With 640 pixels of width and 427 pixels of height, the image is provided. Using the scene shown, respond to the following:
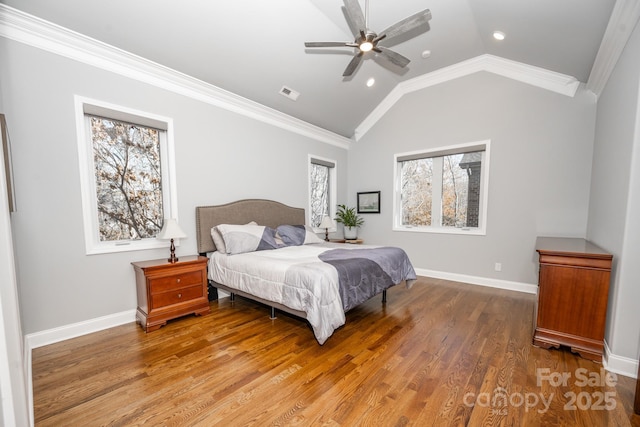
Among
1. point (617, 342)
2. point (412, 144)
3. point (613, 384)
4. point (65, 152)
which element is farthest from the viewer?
point (412, 144)

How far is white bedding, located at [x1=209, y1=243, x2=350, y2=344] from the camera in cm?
214

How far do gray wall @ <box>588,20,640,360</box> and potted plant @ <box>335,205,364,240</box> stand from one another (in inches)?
135

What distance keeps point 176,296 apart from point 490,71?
5192 mm

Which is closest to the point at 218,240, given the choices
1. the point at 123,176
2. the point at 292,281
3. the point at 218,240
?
the point at 218,240

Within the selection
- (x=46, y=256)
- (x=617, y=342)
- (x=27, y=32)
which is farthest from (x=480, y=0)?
(x=46, y=256)

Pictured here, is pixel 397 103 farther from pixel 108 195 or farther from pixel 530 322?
Result: pixel 108 195

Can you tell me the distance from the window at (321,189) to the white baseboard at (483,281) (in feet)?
6.98

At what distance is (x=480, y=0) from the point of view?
2.57 m

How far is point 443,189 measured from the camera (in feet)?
14.7

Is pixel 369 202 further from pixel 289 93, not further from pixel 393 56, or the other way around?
pixel 393 56

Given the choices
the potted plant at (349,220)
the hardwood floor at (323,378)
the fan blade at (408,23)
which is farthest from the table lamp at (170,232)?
the potted plant at (349,220)

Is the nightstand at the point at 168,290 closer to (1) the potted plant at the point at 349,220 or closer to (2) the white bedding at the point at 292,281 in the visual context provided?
(2) the white bedding at the point at 292,281

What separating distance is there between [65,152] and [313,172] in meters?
3.53

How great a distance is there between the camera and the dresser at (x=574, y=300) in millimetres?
2033
